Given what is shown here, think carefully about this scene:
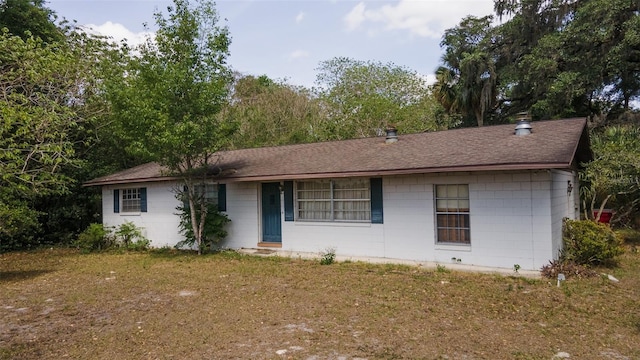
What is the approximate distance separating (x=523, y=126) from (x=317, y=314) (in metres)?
7.48

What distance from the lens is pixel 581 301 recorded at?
695cm

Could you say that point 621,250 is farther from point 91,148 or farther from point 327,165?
point 91,148

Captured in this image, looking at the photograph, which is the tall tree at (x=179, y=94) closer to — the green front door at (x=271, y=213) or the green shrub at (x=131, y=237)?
the green front door at (x=271, y=213)

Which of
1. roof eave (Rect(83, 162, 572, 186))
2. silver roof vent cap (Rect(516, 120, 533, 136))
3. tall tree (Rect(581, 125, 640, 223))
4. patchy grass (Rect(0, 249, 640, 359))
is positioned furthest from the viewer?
tall tree (Rect(581, 125, 640, 223))

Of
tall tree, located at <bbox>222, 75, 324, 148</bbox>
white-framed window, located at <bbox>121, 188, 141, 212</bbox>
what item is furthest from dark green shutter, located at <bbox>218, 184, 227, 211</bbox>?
tall tree, located at <bbox>222, 75, 324, 148</bbox>

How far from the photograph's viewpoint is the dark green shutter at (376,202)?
1080 cm

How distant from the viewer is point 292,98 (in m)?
28.4

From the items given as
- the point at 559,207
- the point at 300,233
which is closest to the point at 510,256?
the point at 559,207

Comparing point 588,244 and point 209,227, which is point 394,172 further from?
point 209,227

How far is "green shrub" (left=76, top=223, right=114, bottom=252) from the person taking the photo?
1460cm

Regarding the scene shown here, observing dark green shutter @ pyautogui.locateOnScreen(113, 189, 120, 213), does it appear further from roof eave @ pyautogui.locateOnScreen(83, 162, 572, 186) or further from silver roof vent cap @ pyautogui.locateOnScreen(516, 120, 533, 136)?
silver roof vent cap @ pyautogui.locateOnScreen(516, 120, 533, 136)

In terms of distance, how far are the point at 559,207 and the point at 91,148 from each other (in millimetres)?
17281

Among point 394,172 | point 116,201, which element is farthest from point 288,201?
point 116,201

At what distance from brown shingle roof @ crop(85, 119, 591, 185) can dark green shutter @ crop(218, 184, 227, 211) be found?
533mm
